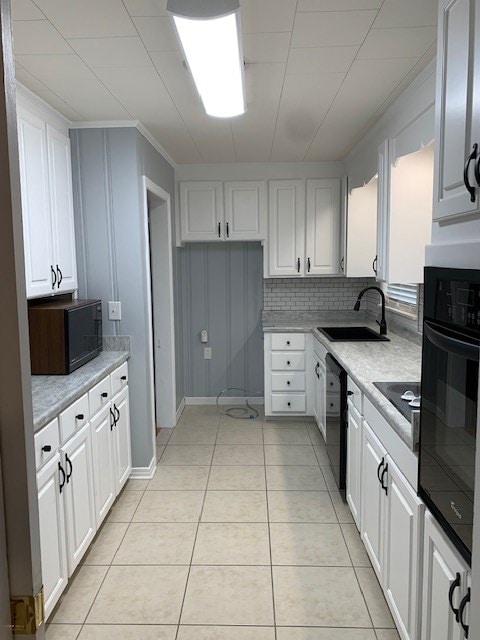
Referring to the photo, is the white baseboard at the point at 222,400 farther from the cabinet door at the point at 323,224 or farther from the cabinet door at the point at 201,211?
the cabinet door at the point at 201,211

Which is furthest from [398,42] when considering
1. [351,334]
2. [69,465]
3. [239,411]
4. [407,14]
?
[239,411]

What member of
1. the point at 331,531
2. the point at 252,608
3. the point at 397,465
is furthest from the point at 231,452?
the point at 397,465

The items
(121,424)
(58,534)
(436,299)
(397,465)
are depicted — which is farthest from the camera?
(121,424)

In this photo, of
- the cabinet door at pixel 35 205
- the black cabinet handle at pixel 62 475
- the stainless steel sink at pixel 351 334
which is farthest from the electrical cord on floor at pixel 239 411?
the black cabinet handle at pixel 62 475

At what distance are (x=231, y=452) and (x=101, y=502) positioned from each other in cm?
139

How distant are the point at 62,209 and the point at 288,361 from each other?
2.35 m

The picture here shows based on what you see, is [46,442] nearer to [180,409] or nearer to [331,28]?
[331,28]

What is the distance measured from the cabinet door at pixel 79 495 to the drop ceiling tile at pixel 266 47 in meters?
1.91

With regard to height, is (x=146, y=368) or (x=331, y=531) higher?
(x=146, y=368)

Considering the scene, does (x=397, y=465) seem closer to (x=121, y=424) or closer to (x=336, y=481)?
(x=336, y=481)

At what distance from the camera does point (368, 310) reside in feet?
16.0

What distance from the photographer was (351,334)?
4145 mm

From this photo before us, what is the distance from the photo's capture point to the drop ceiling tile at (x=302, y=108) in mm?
2459

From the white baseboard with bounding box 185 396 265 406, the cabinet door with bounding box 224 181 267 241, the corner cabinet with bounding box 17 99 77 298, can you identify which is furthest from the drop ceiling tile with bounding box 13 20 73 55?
the white baseboard with bounding box 185 396 265 406
